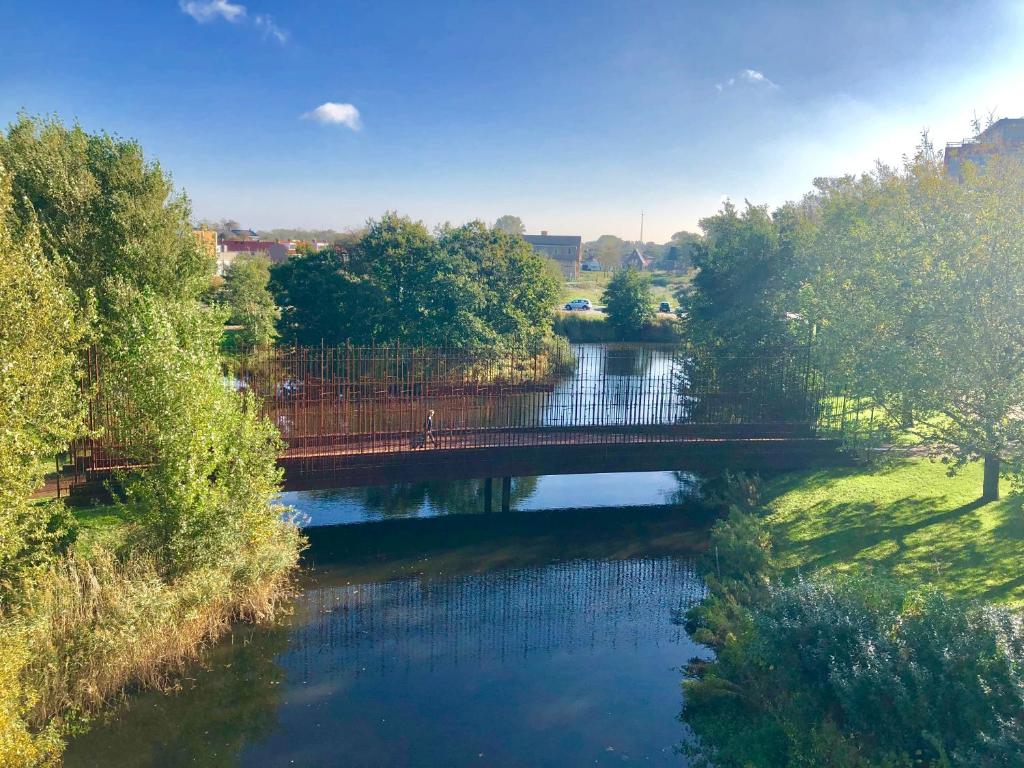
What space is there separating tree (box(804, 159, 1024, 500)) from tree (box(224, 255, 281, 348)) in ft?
88.7

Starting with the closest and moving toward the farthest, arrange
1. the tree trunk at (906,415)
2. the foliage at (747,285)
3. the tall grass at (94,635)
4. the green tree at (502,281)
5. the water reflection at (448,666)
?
the tall grass at (94,635) → the water reflection at (448,666) → the tree trunk at (906,415) → the foliage at (747,285) → the green tree at (502,281)

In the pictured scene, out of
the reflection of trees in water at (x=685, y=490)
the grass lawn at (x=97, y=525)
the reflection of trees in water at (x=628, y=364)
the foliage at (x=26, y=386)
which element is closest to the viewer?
the foliage at (x=26, y=386)

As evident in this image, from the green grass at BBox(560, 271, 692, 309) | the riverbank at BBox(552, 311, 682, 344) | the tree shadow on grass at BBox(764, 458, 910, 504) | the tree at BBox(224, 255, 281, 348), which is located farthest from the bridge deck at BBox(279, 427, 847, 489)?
the green grass at BBox(560, 271, 692, 309)

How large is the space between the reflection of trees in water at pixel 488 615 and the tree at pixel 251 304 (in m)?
23.1

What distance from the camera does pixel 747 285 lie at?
25766 millimetres

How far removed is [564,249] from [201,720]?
3833 inches

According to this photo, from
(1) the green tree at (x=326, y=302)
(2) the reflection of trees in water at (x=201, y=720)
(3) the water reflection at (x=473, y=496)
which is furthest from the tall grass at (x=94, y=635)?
(1) the green tree at (x=326, y=302)

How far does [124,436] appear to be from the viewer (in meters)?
11.6

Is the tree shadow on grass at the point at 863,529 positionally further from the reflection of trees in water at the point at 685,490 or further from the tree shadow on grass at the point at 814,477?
the reflection of trees in water at the point at 685,490

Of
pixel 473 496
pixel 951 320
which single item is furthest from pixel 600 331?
pixel 951 320

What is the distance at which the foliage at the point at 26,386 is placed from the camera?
9.00m

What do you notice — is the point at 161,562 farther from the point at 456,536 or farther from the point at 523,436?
the point at 523,436

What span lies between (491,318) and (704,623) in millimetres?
21273

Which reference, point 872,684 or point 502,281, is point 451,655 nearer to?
point 872,684
